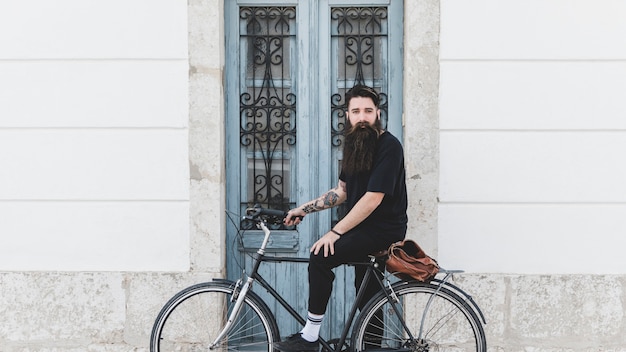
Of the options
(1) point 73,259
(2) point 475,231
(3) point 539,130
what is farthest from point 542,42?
(1) point 73,259

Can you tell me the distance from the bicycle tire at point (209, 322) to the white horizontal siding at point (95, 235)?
409 mm

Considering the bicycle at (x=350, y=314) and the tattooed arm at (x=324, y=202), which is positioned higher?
the tattooed arm at (x=324, y=202)

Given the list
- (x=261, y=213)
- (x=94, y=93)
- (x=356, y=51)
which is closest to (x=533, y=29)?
(x=356, y=51)

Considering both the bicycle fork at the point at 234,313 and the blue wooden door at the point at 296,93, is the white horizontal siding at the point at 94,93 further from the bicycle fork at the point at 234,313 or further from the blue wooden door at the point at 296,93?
the bicycle fork at the point at 234,313

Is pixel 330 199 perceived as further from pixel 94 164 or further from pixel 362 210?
pixel 94 164

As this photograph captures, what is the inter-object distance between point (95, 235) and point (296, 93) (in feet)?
5.55

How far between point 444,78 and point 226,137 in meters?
1.55

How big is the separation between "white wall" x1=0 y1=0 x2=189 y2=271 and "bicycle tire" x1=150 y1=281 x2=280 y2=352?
1.36ft

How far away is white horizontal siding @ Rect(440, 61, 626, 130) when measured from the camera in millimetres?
4855

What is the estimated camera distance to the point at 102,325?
16.4ft

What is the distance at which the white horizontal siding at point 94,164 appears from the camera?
4.93 metres

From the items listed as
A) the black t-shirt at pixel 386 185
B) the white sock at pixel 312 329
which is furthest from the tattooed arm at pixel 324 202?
the white sock at pixel 312 329

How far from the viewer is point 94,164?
195 inches

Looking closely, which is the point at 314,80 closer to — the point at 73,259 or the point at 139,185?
the point at 139,185
